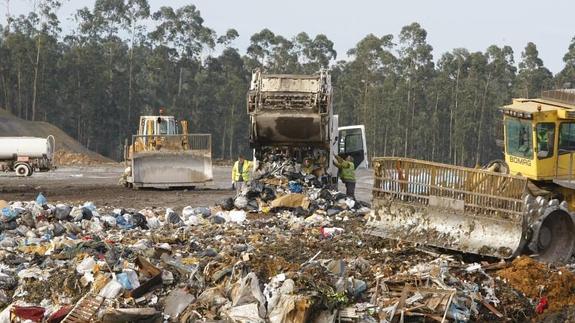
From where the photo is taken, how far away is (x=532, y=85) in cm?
7019

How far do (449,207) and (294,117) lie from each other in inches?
289

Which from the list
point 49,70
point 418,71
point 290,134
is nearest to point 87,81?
point 49,70

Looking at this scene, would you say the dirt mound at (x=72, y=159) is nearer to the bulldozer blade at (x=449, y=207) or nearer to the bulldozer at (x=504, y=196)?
the bulldozer at (x=504, y=196)

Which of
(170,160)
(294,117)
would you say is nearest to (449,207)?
(294,117)

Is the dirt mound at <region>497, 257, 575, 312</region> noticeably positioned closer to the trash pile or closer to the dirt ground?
the trash pile

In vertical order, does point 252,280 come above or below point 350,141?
below

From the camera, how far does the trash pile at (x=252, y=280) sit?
9.55 meters

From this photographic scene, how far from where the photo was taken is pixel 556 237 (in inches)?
473

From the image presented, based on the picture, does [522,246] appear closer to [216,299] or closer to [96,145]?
[216,299]

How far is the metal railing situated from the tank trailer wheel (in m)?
0.72

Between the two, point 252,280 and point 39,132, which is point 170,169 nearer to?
point 252,280

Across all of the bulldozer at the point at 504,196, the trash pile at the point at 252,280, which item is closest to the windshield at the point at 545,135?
the bulldozer at the point at 504,196

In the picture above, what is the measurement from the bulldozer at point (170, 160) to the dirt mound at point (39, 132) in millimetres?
27289

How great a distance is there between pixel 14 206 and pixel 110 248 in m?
4.49
